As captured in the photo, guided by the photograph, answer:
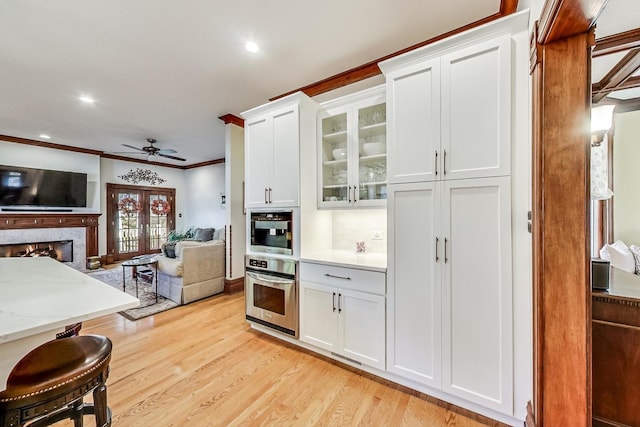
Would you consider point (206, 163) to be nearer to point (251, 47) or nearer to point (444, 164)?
point (251, 47)

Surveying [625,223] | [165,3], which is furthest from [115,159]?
[625,223]

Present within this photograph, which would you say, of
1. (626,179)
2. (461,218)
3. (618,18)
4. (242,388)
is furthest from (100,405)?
(626,179)

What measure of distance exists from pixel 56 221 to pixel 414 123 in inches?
296

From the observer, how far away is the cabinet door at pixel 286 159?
8.14 ft

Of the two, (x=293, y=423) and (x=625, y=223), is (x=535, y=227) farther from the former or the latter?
(x=625, y=223)

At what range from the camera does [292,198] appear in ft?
8.20

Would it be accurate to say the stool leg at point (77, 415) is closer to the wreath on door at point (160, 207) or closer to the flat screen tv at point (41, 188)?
the flat screen tv at point (41, 188)

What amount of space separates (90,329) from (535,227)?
Answer: 4343 millimetres

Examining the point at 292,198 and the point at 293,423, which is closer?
the point at 293,423

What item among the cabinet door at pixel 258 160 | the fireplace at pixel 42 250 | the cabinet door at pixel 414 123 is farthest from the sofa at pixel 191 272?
the fireplace at pixel 42 250

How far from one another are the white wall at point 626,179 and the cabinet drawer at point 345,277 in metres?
3.40

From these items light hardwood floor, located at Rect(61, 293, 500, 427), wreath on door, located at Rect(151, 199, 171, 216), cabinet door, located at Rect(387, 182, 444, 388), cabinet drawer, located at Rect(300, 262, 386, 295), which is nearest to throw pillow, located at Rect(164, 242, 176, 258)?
light hardwood floor, located at Rect(61, 293, 500, 427)

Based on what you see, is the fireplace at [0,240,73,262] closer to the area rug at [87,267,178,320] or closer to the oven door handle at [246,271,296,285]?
the area rug at [87,267,178,320]

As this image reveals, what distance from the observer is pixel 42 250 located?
5.44 m
